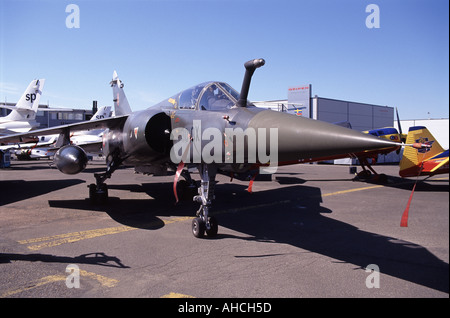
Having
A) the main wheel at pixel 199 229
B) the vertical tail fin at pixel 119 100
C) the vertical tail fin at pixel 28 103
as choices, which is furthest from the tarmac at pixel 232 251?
the vertical tail fin at pixel 28 103

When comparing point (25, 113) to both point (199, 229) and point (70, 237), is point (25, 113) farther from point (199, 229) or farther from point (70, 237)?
point (199, 229)

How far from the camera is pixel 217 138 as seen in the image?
18.1 ft

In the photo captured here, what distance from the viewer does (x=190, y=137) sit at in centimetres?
619

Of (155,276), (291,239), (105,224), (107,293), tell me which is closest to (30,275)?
(107,293)

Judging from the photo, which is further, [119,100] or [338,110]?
[338,110]

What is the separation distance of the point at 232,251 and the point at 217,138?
1.96 metres

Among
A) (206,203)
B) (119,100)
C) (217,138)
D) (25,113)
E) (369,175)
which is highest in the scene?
(25,113)

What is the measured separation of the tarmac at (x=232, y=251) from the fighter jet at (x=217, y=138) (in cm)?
98

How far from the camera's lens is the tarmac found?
368cm

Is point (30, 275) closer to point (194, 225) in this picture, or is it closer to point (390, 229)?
point (194, 225)

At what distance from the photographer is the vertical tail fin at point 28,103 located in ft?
92.3

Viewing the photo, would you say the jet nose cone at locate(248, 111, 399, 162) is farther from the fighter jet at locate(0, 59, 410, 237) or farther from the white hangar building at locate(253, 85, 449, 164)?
the white hangar building at locate(253, 85, 449, 164)

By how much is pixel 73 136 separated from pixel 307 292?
119 feet

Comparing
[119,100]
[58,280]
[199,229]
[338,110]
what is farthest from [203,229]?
[338,110]
